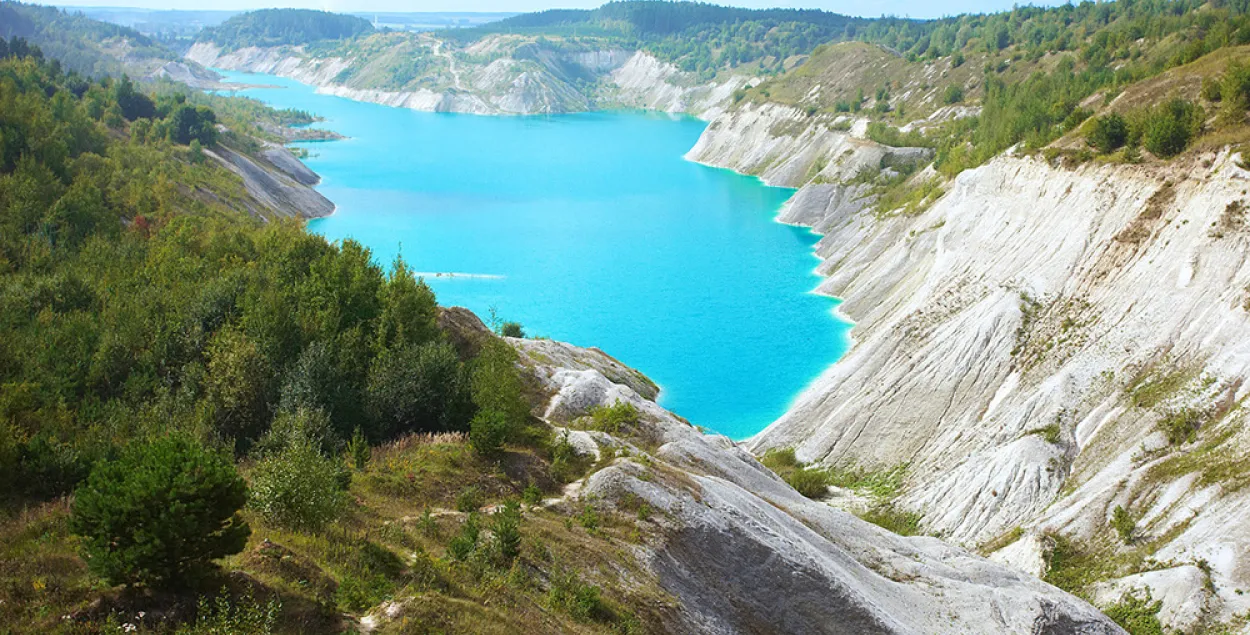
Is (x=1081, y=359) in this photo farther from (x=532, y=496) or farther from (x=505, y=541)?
(x=505, y=541)

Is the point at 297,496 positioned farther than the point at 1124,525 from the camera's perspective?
No

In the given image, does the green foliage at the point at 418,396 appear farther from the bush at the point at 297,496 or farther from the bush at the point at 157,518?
the bush at the point at 157,518

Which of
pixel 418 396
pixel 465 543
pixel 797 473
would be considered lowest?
pixel 797 473

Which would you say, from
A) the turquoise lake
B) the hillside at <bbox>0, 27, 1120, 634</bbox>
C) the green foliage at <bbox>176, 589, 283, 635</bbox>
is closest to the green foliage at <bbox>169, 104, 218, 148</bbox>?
the turquoise lake

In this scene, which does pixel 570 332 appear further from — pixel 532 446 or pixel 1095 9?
pixel 1095 9

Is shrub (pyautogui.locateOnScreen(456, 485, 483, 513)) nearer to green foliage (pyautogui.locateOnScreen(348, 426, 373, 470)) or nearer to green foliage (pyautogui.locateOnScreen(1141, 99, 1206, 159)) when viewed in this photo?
green foliage (pyautogui.locateOnScreen(348, 426, 373, 470))

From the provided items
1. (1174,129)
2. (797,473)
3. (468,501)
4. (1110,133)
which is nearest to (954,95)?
(1110,133)
